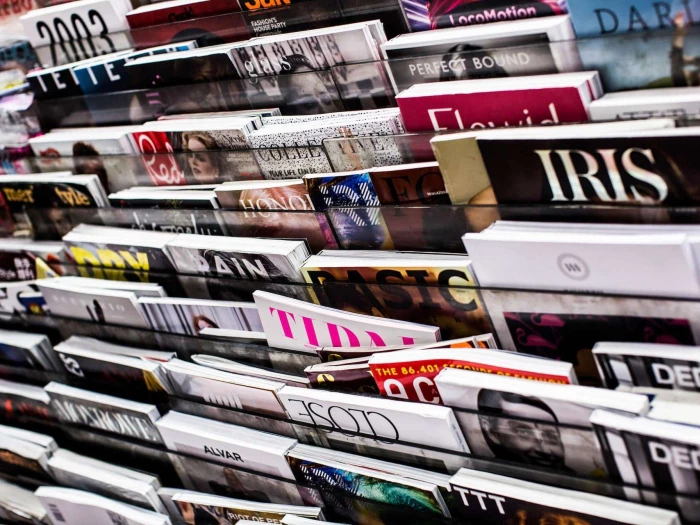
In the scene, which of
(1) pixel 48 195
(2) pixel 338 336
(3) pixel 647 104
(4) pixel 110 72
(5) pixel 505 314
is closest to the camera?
(3) pixel 647 104

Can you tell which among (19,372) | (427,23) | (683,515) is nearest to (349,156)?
(427,23)

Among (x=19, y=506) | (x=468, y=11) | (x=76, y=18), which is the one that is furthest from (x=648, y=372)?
(x=19, y=506)

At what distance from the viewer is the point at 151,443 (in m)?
1.17

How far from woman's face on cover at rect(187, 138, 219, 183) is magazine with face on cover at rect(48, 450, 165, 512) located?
17.2 inches

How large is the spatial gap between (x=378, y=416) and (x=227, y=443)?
0.25 meters

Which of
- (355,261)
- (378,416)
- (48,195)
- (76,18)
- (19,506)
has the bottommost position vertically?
(19,506)

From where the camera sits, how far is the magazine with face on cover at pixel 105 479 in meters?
1.14

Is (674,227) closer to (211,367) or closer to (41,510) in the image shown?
(211,367)

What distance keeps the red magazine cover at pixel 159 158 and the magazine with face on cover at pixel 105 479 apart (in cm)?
43

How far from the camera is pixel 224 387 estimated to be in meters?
1.03

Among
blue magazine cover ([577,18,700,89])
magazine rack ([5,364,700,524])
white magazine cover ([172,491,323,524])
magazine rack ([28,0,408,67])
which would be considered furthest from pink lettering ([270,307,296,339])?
A: blue magazine cover ([577,18,700,89])

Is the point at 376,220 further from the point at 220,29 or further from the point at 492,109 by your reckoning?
the point at 220,29

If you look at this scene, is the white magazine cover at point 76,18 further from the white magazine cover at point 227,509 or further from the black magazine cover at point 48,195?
the white magazine cover at point 227,509

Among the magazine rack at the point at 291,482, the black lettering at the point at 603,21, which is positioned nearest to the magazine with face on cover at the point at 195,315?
the magazine rack at the point at 291,482
